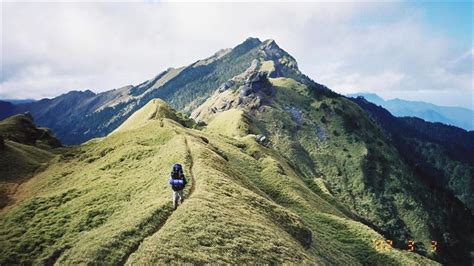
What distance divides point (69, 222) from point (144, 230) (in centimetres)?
1516

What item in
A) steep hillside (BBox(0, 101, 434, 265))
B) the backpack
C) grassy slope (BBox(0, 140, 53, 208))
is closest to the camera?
steep hillside (BBox(0, 101, 434, 265))

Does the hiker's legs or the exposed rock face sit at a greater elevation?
the exposed rock face

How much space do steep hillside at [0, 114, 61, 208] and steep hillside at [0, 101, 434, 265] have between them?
4213 mm

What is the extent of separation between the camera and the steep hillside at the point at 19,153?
3285 inches

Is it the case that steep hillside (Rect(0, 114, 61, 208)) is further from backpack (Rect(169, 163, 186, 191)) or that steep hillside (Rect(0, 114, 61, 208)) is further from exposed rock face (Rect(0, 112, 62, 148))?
backpack (Rect(169, 163, 186, 191))

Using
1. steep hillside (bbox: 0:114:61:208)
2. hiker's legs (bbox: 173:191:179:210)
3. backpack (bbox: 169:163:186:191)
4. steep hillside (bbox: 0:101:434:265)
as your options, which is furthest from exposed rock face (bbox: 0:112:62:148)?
backpack (bbox: 169:163:186:191)

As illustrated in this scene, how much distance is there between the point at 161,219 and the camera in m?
47.1

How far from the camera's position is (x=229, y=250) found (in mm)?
44094

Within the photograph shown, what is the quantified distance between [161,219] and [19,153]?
2678 inches

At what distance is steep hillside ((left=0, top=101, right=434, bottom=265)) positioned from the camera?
43156mm

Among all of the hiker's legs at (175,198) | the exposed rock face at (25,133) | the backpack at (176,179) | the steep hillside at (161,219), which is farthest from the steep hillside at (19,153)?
the backpack at (176,179)

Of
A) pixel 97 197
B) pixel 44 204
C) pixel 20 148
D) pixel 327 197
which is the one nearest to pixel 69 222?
pixel 97 197

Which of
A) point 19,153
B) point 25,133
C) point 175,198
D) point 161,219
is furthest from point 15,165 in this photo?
point 161,219

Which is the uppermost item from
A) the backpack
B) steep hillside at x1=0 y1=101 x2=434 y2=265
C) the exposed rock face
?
the exposed rock face
